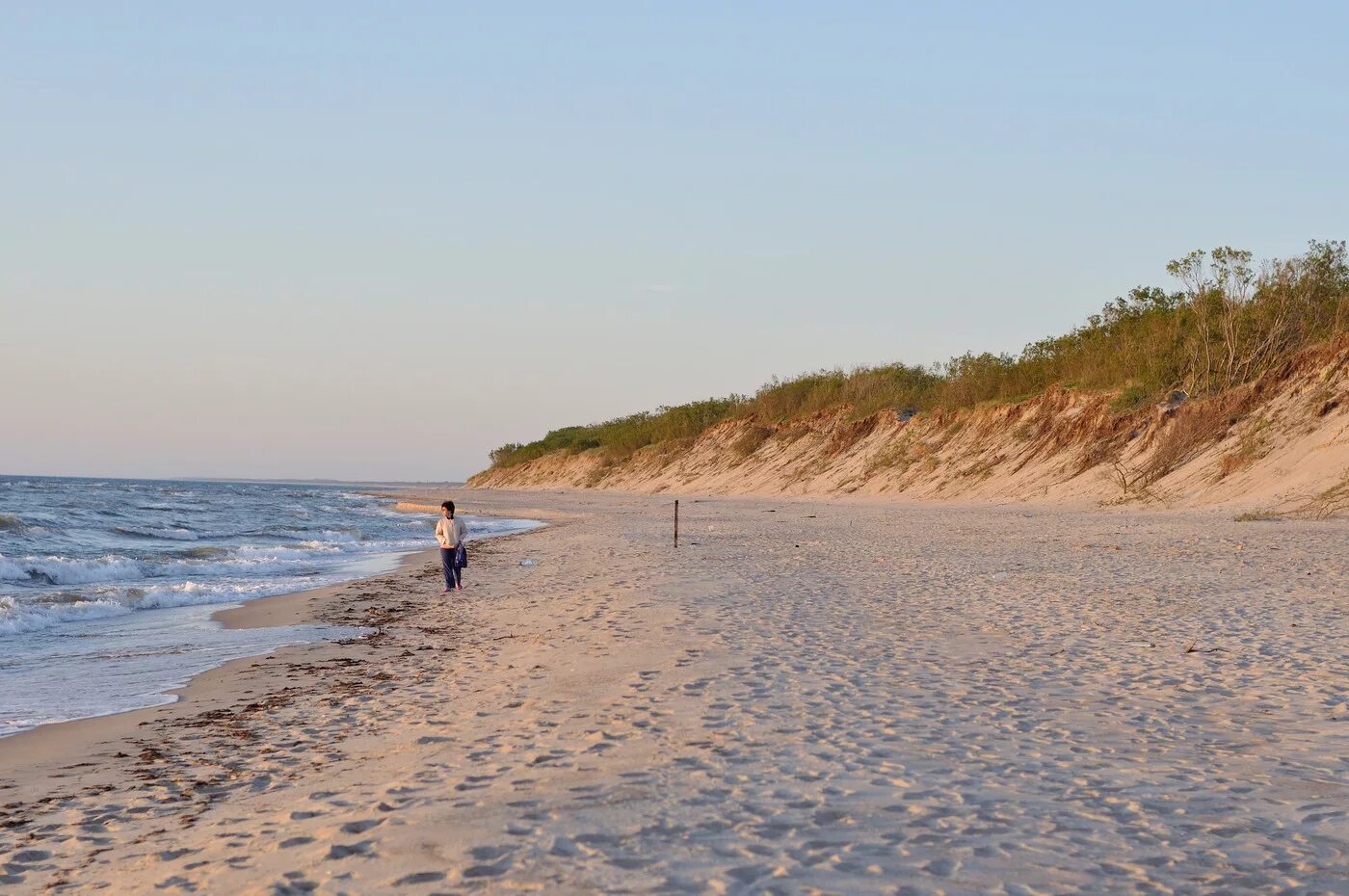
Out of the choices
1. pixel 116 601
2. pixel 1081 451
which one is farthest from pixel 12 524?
pixel 1081 451

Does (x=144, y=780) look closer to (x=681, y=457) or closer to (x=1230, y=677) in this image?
(x=1230, y=677)

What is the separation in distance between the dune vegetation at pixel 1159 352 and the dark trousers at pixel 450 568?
25.9 metres

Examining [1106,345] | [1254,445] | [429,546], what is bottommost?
[429,546]

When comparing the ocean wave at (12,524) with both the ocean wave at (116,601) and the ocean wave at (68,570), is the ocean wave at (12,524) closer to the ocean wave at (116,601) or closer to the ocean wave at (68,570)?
the ocean wave at (68,570)

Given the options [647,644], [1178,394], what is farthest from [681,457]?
[647,644]

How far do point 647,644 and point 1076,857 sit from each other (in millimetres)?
5761

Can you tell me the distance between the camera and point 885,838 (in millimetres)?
4512

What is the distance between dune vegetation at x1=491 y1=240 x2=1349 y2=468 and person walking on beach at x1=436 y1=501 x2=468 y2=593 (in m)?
25.8

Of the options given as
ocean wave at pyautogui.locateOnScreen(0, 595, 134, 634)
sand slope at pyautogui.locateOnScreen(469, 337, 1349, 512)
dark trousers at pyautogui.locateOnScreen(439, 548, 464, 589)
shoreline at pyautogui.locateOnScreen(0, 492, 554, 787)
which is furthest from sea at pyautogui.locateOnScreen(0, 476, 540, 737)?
sand slope at pyautogui.locateOnScreen(469, 337, 1349, 512)

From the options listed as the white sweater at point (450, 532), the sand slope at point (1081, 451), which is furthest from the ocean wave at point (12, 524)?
the sand slope at point (1081, 451)

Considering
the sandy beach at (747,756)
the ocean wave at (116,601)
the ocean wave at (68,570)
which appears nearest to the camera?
the sandy beach at (747,756)

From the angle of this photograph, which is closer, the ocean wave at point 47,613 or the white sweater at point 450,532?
the ocean wave at point 47,613

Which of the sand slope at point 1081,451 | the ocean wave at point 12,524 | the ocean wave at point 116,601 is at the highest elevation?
the sand slope at point 1081,451

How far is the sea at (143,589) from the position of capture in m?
9.64
